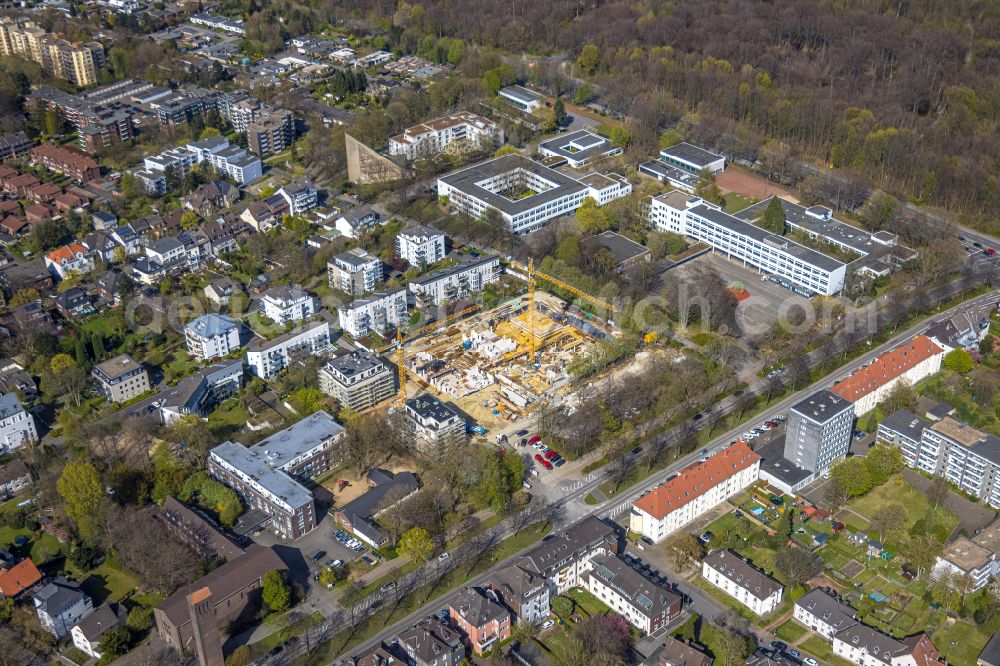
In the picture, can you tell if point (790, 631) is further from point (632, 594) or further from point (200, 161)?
point (200, 161)

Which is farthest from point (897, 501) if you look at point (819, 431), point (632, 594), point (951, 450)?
point (632, 594)

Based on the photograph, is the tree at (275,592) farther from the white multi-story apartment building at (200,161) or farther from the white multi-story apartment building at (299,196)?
the white multi-story apartment building at (200,161)

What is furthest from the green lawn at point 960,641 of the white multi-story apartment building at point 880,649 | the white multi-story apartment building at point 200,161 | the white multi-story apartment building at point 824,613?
the white multi-story apartment building at point 200,161

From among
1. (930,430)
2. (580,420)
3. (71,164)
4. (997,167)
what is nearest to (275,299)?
(580,420)

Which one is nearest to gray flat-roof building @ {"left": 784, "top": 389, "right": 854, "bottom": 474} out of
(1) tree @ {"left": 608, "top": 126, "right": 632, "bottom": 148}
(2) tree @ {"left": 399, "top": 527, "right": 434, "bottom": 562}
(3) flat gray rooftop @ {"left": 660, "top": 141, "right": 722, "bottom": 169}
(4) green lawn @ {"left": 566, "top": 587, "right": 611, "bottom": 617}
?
(4) green lawn @ {"left": 566, "top": 587, "right": 611, "bottom": 617}

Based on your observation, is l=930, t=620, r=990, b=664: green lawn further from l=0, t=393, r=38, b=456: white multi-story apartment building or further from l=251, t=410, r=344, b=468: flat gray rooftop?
l=0, t=393, r=38, b=456: white multi-story apartment building
